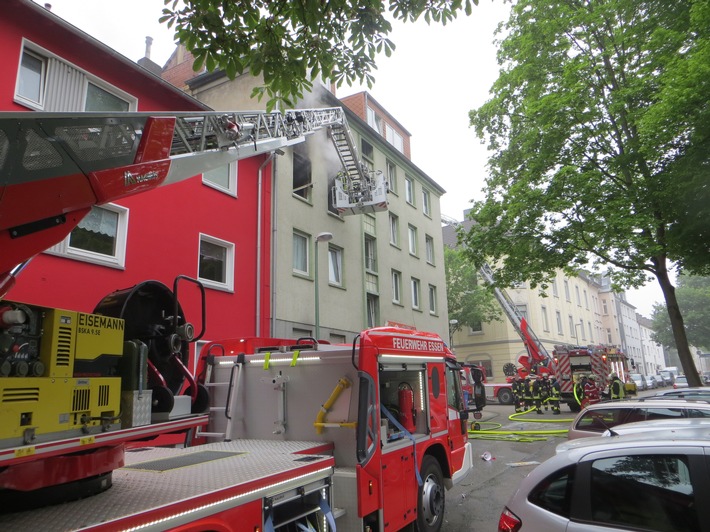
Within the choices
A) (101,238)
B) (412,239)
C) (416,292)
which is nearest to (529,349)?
(416,292)

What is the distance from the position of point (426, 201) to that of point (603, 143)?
495 inches

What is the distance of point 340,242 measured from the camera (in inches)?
700

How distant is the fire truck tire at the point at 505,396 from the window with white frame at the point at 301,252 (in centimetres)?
1472

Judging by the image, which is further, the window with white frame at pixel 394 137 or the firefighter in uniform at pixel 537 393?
the window with white frame at pixel 394 137

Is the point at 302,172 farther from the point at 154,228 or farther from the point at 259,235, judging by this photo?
the point at 154,228

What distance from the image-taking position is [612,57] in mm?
14094

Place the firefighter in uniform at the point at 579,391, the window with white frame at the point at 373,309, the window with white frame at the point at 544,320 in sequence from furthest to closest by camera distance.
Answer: the window with white frame at the point at 544,320, the window with white frame at the point at 373,309, the firefighter in uniform at the point at 579,391

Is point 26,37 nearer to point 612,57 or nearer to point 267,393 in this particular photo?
point 267,393

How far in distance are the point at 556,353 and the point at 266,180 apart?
15122 millimetres

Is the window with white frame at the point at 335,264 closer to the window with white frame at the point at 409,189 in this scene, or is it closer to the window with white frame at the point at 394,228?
the window with white frame at the point at 394,228

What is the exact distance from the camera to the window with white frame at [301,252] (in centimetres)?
1574

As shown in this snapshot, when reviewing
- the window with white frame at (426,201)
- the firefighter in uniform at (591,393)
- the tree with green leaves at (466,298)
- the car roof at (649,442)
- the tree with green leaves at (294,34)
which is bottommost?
the firefighter in uniform at (591,393)

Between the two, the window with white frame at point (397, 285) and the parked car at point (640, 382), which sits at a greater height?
the window with white frame at point (397, 285)

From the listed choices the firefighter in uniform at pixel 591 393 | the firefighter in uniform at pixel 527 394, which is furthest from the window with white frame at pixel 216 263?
the firefighter in uniform at pixel 527 394
